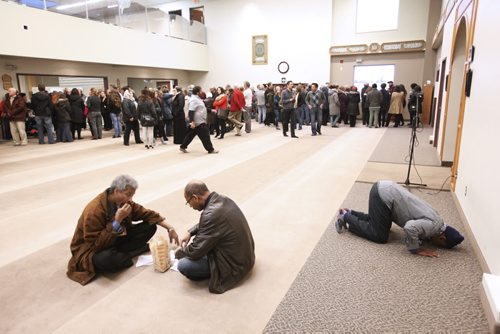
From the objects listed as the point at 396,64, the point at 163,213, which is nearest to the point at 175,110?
the point at 163,213

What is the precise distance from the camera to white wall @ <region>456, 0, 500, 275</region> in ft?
9.34

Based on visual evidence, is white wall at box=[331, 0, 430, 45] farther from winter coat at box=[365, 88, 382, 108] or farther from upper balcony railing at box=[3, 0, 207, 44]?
upper balcony railing at box=[3, 0, 207, 44]

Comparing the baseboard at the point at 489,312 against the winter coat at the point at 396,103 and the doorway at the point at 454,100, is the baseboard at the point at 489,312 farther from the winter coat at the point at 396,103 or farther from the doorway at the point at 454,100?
the winter coat at the point at 396,103

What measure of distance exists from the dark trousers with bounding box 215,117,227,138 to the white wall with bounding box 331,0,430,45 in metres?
7.71

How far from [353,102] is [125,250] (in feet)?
37.1

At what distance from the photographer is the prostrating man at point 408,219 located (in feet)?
10.3

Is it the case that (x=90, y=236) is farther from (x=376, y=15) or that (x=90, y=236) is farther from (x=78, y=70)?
(x=376, y=15)

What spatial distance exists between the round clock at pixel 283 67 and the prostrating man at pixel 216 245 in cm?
1450

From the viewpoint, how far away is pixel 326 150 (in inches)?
324

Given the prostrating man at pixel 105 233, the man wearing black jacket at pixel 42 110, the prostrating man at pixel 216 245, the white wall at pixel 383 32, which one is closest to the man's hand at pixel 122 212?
the prostrating man at pixel 105 233

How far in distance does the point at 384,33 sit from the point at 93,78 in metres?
11.8

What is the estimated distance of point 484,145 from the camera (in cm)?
328

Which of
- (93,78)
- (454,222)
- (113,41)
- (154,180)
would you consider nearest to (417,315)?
(454,222)

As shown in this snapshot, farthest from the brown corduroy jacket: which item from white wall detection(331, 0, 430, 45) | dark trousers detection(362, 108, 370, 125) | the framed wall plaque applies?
the framed wall plaque
